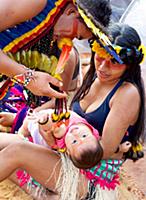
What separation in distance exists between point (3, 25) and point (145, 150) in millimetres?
1403

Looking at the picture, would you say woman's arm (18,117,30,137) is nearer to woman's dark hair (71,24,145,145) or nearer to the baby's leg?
the baby's leg

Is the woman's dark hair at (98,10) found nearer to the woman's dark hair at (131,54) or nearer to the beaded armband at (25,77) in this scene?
the woman's dark hair at (131,54)

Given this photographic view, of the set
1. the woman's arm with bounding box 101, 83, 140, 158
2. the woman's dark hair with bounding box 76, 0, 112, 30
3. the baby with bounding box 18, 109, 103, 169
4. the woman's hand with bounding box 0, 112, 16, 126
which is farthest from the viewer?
the woman's hand with bounding box 0, 112, 16, 126

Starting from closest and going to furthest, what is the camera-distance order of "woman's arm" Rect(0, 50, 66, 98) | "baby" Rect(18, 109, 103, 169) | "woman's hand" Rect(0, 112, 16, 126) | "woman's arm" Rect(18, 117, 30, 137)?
"woman's arm" Rect(0, 50, 66, 98), "baby" Rect(18, 109, 103, 169), "woman's arm" Rect(18, 117, 30, 137), "woman's hand" Rect(0, 112, 16, 126)

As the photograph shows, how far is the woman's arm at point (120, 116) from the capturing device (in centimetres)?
216

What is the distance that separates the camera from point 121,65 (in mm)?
2207

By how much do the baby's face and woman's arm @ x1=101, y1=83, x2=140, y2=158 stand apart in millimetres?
95

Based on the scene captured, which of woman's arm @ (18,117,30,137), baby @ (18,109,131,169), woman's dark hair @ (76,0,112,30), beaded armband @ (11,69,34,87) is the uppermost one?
beaded armband @ (11,69,34,87)

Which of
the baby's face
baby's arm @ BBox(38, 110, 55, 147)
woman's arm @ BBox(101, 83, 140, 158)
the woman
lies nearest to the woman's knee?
the woman

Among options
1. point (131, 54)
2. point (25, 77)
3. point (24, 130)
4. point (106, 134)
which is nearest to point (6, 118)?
point (24, 130)

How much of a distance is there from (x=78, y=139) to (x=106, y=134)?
0.51ft

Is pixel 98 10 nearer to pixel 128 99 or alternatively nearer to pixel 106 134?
pixel 128 99

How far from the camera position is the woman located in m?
2.18

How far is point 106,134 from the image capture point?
218 centimetres
